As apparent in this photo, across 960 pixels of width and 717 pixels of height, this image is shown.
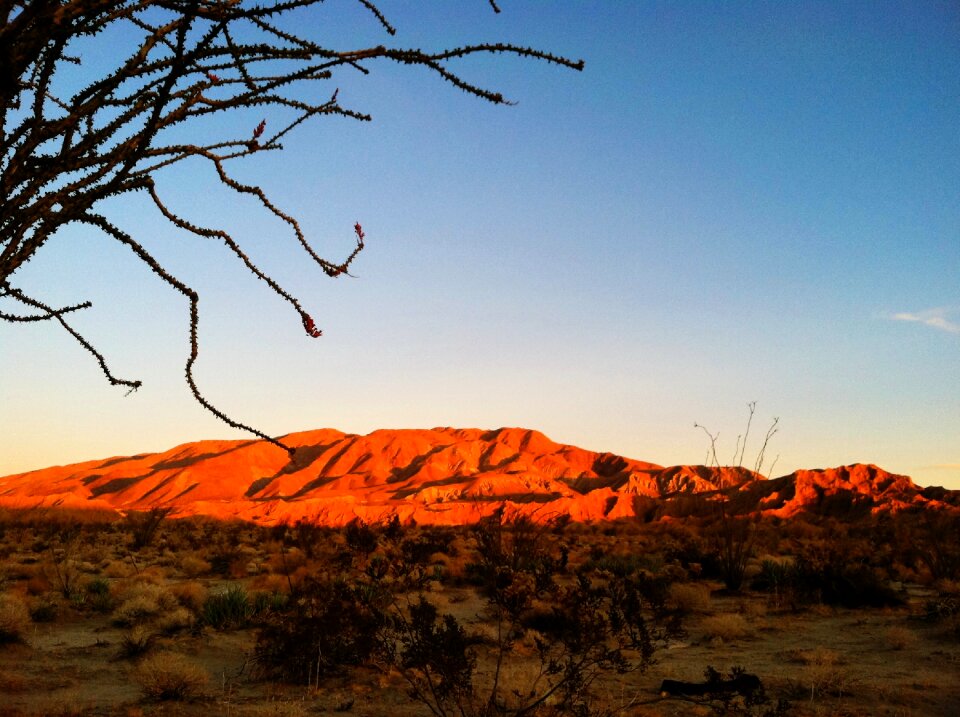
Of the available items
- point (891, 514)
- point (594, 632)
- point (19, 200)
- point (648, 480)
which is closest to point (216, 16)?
point (19, 200)

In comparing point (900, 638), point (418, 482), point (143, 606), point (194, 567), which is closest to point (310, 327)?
point (900, 638)

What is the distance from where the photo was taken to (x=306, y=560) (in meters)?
18.8

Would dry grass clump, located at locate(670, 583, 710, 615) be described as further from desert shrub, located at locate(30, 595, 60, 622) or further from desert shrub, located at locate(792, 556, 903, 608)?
desert shrub, located at locate(30, 595, 60, 622)

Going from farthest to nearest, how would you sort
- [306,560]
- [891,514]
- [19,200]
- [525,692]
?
1. [891,514]
2. [306,560]
3. [525,692]
4. [19,200]

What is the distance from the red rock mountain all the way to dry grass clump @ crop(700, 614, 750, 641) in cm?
2771

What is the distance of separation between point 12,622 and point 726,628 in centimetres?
1053

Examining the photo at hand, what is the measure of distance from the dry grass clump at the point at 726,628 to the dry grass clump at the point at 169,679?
23.8ft

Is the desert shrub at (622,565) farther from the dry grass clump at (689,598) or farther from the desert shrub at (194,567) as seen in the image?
the desert shrub at (194,567)

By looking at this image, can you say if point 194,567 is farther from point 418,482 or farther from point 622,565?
point 418,482

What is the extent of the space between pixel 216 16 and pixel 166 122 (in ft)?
1.08

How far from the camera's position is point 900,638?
9188 millimetres

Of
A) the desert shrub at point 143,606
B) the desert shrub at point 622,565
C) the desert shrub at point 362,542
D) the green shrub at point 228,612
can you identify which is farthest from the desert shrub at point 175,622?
the desert shrub at point 622,565

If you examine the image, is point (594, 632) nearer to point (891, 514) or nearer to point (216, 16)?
point (216, 16)

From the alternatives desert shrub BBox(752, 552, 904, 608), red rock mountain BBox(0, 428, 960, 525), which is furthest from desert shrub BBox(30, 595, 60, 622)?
red rock mountain BBox(0, 428, 960, 525)
